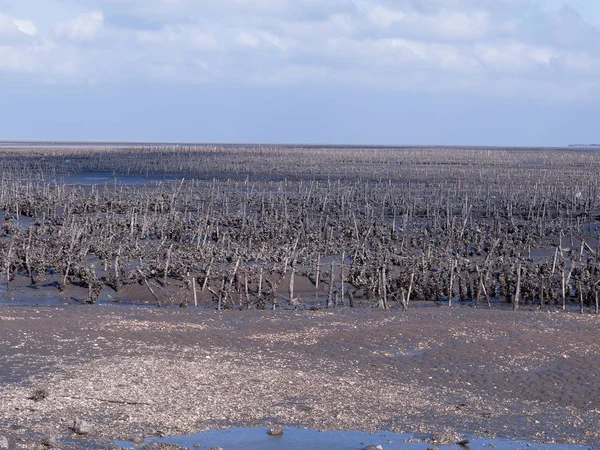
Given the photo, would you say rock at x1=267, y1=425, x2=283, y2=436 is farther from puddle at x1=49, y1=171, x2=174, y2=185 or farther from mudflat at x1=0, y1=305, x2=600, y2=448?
puddle at x1=49, y1=171, x2=174, y2=185

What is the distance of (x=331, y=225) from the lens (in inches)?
1275

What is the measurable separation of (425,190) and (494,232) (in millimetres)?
18093

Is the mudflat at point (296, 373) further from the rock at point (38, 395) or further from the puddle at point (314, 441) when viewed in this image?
the puddle at point (314, 441)

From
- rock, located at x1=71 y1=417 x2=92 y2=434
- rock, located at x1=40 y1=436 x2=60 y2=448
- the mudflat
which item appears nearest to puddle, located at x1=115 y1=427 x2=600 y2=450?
the mudflat

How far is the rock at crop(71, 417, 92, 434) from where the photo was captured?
1015 centimetres

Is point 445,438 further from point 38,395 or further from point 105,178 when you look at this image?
point 105,178

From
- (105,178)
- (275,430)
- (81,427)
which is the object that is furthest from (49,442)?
(105,178)

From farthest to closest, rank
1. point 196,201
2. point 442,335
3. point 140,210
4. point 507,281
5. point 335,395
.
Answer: point 196,201 < point 140,210 < point 507,281 < point 442,335 < point 335,395

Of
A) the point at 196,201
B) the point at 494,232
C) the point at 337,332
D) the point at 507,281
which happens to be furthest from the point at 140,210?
the point at 337,332

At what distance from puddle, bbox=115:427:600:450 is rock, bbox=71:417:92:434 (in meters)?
0.46

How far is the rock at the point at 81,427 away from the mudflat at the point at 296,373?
46mm

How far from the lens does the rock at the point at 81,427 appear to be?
10.1 metres

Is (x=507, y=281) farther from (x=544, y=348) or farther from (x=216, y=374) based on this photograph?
(x=216, y=374)

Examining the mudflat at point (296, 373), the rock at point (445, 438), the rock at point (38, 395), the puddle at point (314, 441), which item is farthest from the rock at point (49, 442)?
the rock at point (445, 438)
